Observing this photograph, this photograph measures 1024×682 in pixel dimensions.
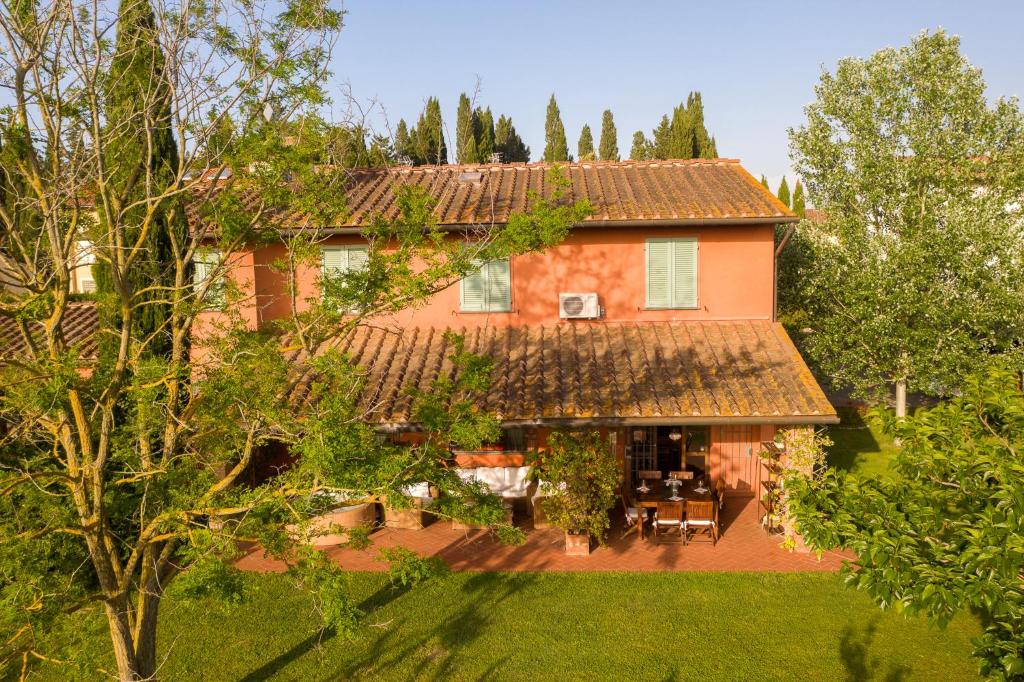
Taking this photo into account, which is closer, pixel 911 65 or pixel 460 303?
pixel 460 303

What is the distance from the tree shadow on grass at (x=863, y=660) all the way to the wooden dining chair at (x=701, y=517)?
2.77 metres

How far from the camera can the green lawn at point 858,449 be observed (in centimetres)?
1555

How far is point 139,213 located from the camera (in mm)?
9672

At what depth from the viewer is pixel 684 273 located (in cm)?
1292

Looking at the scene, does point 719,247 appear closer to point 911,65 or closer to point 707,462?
point 707,462

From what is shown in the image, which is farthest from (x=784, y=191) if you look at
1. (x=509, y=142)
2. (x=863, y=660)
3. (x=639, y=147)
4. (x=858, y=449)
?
(x=863, y=660)

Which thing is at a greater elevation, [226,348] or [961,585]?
[226,348]

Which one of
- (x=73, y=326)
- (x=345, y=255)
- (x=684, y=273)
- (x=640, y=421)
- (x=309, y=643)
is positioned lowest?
(x=309, y=643)

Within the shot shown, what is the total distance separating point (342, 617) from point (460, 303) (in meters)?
8.98

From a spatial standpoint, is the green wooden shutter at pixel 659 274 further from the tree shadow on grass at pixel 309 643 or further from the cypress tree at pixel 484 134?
the cypress tree at pixel 484 134

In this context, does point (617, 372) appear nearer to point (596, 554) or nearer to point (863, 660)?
point (596, 554)

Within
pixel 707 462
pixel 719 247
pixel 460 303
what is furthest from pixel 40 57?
pixel 707 462

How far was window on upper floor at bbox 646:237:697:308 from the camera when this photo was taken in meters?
12.8

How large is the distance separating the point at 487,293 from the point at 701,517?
588 cm
